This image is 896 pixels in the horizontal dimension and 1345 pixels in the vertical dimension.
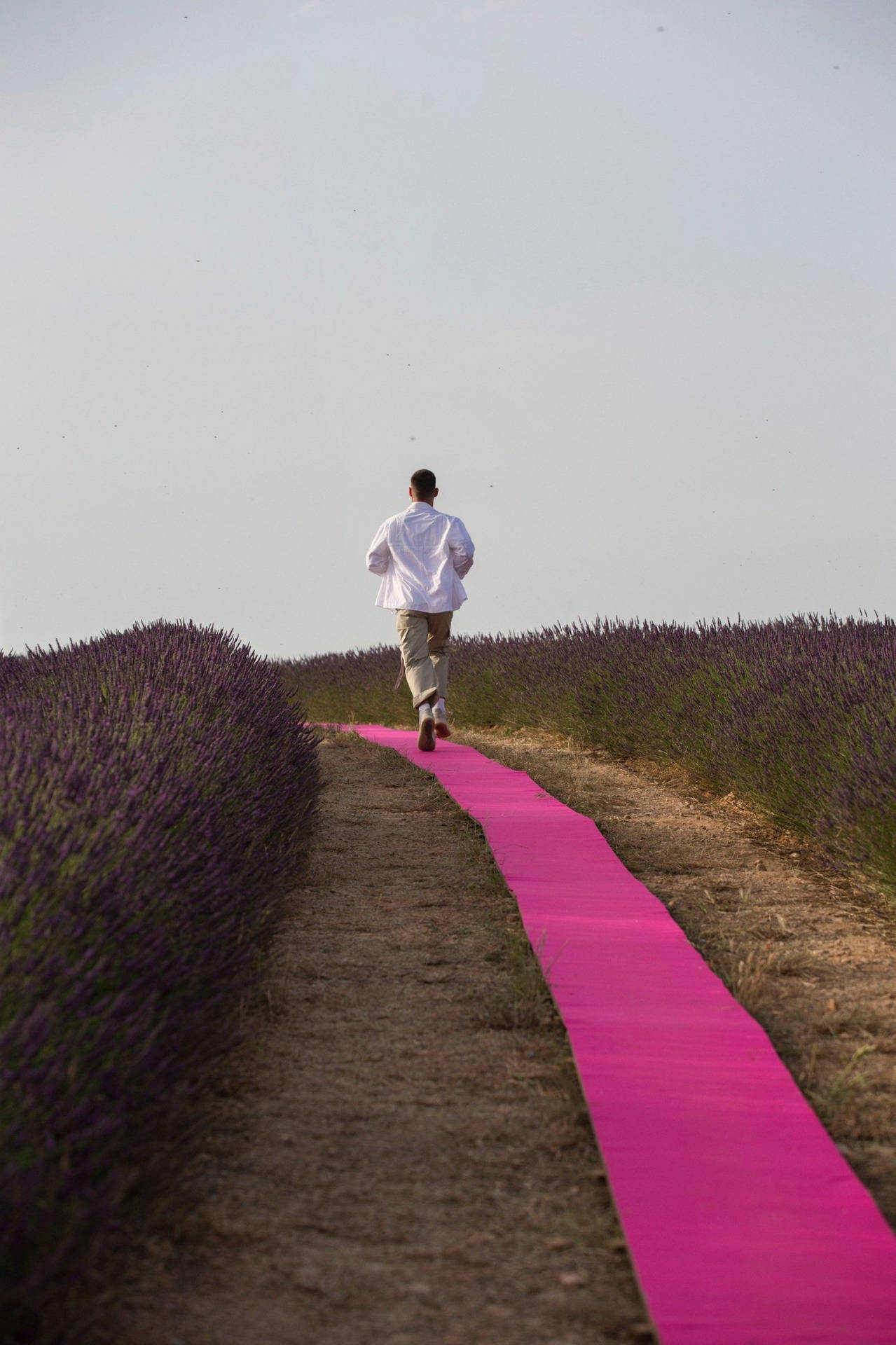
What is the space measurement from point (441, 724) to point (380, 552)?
3.74 feet

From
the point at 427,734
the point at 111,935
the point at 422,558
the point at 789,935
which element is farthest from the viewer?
the point at 422,558

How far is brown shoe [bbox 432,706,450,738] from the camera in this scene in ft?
23.8

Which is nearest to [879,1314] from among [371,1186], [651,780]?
[371,1186]

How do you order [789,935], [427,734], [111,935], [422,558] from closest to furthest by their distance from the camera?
[111,935] → [789,935] → [427,734] → [422,558]

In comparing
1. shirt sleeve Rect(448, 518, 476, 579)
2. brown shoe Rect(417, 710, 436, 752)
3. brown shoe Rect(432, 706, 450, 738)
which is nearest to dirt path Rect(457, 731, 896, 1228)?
brown shoe Rect(417, 710, 436, 752)

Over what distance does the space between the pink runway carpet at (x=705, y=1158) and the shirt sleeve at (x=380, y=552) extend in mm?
4052

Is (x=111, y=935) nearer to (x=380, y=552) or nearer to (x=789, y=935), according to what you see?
(x=789, y=935)

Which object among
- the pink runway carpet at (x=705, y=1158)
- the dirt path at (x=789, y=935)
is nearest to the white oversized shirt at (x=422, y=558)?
the dirt path at (x=789, y=935)

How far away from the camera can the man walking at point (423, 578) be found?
23.2 feet

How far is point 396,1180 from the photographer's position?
201cm

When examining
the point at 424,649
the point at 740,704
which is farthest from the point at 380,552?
the point at 740,704

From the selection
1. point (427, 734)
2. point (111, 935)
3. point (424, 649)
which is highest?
point (424, 649)

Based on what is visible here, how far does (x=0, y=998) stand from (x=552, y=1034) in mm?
1369

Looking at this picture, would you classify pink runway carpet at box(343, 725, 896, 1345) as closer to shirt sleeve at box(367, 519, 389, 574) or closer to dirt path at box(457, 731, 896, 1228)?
dirt path at box(457, 731, 896, 1228)
